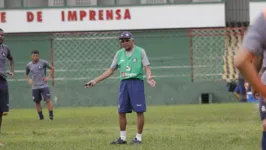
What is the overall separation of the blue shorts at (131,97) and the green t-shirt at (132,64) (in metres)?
0.11

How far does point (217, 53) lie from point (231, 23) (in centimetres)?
278

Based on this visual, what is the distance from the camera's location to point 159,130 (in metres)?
17.7

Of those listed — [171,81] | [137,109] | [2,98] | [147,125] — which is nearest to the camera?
[137,109]

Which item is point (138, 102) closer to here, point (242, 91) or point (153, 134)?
point (153, 134)

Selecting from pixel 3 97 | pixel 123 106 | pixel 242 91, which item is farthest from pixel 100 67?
pixel 123 106

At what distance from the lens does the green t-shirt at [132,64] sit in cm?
1436

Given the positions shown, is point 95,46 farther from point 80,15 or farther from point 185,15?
point 185,15

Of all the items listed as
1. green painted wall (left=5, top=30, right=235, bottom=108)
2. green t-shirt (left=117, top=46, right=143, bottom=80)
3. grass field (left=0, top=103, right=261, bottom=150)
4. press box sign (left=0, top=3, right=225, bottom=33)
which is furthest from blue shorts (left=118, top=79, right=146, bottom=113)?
press box sign (left=0, top=3, right=225, bottom=33)

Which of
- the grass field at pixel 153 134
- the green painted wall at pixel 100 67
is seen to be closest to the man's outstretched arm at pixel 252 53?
the grass field at pixel 153 134

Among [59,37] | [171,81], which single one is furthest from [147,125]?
[59,37]

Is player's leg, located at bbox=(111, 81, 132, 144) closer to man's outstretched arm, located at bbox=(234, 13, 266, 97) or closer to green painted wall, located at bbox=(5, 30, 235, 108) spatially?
man's outstretched arm, located at bbox=(234, 13, 266, 97)

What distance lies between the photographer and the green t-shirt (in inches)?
565

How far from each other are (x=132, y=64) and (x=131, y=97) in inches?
22.8

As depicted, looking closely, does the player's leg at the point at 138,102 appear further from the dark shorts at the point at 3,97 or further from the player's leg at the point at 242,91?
the player's leg at the point at 242,91
